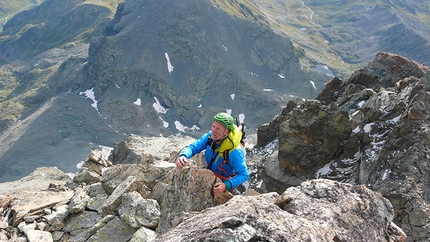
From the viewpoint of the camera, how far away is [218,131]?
9039 mm

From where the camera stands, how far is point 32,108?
153625mm

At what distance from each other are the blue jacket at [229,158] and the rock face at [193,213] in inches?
19.8

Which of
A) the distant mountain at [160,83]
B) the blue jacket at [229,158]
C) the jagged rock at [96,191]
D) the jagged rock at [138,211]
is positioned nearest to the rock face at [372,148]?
the blue jacket at [229,158]

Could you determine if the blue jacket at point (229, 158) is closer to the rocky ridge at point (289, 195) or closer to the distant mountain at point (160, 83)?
the rocky ridge at point (289, 195)

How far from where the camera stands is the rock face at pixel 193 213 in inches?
231

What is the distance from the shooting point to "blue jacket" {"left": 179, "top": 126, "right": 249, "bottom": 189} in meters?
9.08

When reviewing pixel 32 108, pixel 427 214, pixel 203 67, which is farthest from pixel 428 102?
pixel 32 108

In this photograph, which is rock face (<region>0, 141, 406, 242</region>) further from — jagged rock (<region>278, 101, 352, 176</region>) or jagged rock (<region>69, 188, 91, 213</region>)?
jagged rock (<region>278, 101, 352, 176</region>)

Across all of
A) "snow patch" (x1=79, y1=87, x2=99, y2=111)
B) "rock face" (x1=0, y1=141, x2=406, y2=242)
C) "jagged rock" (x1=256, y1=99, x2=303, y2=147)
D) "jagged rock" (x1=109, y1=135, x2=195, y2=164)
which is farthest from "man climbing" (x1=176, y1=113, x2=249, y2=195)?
"snow patch" (x1=79, y1=87, x2=99, y2=111)

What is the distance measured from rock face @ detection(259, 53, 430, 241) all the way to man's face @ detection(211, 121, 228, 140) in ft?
39.4

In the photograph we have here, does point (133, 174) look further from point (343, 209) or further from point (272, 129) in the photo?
point (272, 129)

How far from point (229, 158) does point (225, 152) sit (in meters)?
0.26

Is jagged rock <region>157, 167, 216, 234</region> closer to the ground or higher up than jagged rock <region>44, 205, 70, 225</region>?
higher up

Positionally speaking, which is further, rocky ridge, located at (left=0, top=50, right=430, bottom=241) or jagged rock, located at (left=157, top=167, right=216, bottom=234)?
jagged rock, located at (left=157, top=167, right=216, bottom=234)
